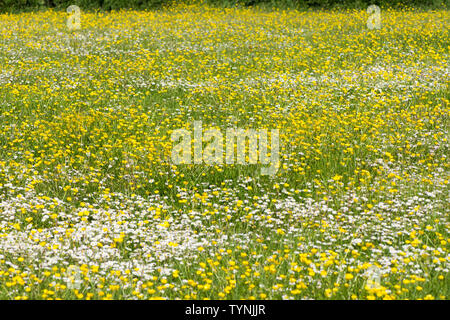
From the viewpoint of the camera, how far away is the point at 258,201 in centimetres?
549

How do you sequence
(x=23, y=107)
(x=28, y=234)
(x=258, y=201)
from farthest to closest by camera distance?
(x=23, y=107) < (x=258, y=201) < (x=28, y=234)

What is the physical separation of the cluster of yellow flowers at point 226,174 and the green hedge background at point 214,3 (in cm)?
752

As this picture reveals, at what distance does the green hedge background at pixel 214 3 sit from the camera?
20.2 m

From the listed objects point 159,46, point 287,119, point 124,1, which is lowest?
point 287,119

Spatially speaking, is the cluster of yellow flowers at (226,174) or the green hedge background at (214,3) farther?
the green hedge background at (214,3)

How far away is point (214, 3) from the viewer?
21953mm

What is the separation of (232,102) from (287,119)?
144 centimetres

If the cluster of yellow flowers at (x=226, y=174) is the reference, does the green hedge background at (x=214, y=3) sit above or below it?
above

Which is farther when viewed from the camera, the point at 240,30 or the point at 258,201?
the point at 240,30

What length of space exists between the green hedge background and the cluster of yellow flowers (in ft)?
24.7

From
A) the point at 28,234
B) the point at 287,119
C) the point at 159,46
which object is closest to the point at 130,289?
the point at 28,234

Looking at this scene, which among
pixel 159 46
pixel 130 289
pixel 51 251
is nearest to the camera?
pixel 130 289

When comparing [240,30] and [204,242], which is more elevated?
[240,30]
